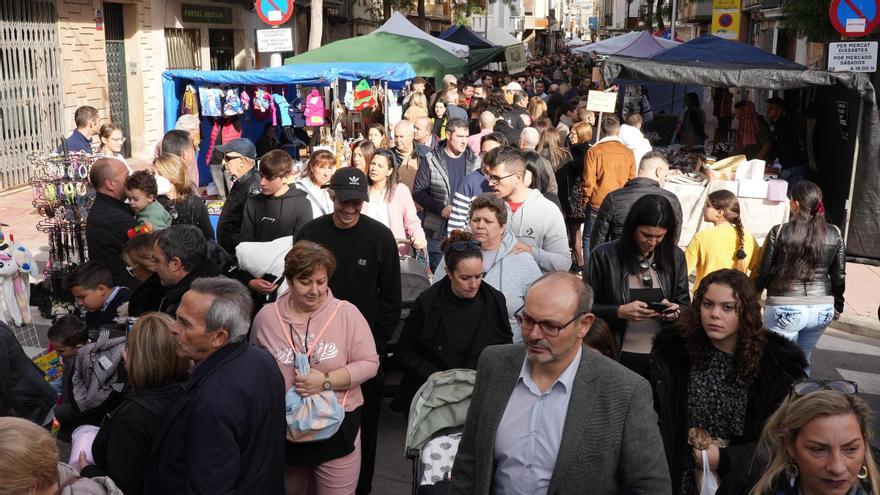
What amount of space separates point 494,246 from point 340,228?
893 millimetres

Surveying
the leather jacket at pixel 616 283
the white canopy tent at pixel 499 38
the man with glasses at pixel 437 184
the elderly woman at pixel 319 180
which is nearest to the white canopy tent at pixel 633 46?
the man with glasses at pixel 437 184

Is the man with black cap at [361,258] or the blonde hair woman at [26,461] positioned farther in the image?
the man with black cap at [361,258]

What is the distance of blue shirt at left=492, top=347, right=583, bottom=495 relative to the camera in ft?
9.64

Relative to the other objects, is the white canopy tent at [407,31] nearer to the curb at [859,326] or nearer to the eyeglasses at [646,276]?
the curb at [859,326]

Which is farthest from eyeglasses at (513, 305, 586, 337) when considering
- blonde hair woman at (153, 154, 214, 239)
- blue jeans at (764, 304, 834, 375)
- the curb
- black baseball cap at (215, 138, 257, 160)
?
the curb

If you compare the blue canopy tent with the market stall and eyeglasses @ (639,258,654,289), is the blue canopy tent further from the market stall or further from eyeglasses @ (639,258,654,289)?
eyeglasses @ (639,258,654,289)

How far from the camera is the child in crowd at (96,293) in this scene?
534 centimetres

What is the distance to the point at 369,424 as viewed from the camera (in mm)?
5047

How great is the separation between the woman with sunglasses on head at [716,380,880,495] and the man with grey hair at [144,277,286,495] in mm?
1765

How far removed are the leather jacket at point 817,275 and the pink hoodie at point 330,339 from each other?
3058 millimetres

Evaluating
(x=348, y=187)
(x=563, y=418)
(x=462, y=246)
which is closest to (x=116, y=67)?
(x=348, y=187)

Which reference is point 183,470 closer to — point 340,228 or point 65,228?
point 340,228

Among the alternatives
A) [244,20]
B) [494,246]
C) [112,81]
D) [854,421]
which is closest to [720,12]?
[244,20]

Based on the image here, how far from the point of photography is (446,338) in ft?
15.1
